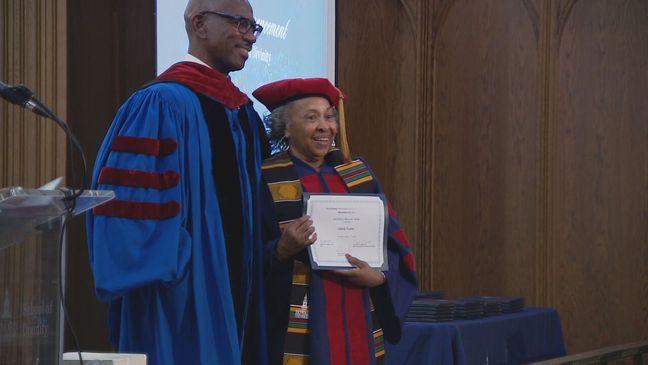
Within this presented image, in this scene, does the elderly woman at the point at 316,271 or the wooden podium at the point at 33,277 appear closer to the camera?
the wooden podium at the point at 33,277

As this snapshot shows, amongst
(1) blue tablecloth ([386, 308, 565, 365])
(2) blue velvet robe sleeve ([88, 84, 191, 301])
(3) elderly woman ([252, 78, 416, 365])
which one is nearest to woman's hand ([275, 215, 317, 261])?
(3) elderly woman ([252, 78, 416, 365])

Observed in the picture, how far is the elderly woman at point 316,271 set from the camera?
305 centimetres

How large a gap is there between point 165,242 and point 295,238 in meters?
0.52

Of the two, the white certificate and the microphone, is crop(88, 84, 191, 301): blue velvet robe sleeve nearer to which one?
the white certificate

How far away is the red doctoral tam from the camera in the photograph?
332cm

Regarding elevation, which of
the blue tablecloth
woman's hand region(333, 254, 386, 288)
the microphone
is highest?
the microphone

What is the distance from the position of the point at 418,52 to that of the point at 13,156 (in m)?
3.39

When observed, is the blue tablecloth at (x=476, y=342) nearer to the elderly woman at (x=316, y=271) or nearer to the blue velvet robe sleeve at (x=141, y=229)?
the elderly woman at (x=316, y=271)

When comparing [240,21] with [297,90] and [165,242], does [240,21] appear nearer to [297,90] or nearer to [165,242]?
[297,90]

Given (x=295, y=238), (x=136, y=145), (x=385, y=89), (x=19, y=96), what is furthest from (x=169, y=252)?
(x=385, y=89)

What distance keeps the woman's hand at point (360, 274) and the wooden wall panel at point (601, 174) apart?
131 inches

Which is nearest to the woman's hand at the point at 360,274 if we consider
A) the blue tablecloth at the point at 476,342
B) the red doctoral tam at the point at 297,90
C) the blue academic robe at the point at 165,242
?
the blue academic robe at the point at 165,242

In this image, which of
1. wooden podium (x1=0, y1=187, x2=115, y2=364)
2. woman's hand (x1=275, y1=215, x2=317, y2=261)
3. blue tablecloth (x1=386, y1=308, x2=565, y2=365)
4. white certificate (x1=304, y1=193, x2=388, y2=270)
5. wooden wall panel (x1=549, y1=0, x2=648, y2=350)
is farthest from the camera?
wooden wall panel (x1=549, y1=0, x2=648, y2=350)

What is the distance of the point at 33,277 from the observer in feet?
5.88
